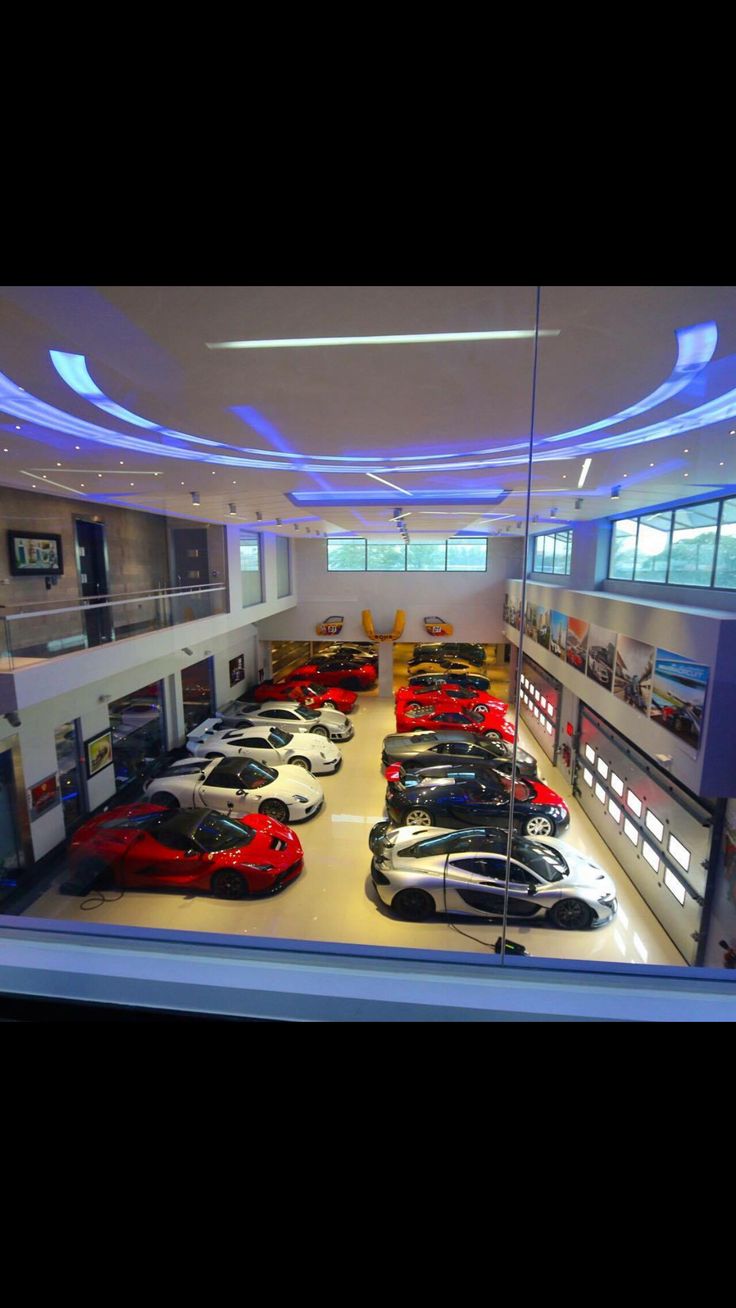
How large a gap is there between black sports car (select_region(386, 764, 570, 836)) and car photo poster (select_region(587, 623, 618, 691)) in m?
1.44

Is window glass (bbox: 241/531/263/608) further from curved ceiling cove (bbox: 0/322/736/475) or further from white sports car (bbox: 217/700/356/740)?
curved ceiling cove (bbox: 0/322/736/475)

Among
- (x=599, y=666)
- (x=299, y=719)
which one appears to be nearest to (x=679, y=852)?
(x=599, y=666)

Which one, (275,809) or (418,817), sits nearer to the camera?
(418,817)

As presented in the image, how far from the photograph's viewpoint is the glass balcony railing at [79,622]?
12.2 feet

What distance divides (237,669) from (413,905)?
23.2ft

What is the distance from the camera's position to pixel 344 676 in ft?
36.0

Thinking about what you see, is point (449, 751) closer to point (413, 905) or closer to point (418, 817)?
point (418, 817)

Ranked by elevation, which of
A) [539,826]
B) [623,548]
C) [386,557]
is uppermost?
[386,557]

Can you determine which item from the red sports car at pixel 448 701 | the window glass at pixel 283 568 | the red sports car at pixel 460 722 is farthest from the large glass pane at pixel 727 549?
the window glass at pixel 283 568

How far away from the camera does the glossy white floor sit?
122 inches
